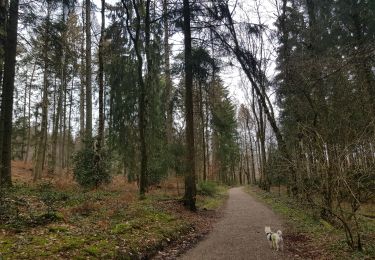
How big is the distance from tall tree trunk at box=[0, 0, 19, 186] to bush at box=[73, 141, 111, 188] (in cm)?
354

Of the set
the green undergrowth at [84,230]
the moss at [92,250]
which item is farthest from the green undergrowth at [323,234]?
the moss at [92,250]

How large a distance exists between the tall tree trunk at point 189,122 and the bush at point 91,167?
15.8 ft

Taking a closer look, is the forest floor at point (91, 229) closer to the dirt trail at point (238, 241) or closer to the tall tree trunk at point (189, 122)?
the dirt trail at point (238, 241)

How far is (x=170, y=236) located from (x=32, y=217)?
128 inches

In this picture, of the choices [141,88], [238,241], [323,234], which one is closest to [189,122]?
[141,88]

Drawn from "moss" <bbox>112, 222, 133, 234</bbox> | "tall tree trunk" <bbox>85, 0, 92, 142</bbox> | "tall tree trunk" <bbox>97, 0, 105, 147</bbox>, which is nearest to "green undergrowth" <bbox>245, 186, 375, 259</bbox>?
"moss" <bbox>112, 222, 133, 234</bbox>

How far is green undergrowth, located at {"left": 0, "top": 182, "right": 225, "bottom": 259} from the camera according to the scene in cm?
537

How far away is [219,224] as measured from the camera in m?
10.7

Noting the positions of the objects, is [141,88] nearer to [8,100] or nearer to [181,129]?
[8,100]

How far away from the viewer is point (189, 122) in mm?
12344

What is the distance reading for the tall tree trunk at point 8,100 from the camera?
11172mm

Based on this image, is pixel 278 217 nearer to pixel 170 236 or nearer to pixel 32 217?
pixel 170 236

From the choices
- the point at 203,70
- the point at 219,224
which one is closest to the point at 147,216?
the point at 219,224

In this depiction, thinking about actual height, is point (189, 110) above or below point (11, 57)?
below
